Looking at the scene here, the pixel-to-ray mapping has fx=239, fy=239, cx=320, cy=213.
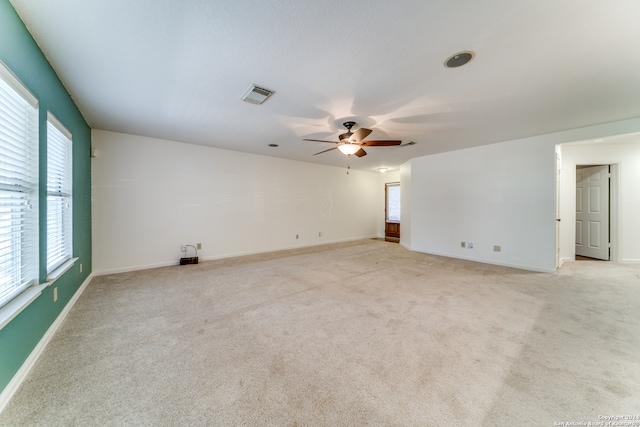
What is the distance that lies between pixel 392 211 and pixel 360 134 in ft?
18.4

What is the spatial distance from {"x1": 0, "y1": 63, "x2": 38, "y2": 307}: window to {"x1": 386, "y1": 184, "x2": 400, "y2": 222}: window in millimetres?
7910

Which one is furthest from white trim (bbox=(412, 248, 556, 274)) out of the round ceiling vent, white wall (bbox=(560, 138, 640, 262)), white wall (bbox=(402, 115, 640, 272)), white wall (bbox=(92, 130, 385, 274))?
the round ceiling vent

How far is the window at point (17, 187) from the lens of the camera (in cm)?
155

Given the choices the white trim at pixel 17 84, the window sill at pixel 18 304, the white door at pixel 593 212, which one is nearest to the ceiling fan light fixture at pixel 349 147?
the white trim at pixel 17 84

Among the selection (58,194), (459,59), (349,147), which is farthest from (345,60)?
(58,194)

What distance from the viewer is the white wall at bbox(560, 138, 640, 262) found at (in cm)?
465

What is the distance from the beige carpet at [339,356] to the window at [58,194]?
678mm

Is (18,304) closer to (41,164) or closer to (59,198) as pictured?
(41,164)

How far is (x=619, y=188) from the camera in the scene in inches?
186

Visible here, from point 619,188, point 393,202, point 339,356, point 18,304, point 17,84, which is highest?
point 17,84

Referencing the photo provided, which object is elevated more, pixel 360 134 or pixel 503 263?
pixel 360 134

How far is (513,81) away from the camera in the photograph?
2340 mm

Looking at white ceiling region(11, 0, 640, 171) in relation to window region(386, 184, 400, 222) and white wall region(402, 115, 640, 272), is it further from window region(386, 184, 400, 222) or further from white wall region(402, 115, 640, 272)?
window region(386, 184, 400, 222)

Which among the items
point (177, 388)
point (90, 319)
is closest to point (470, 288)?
point (177, 388)
